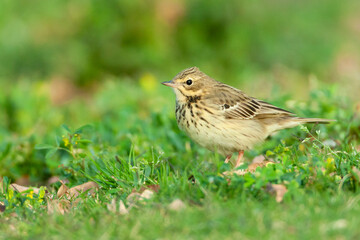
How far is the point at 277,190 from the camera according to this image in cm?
466

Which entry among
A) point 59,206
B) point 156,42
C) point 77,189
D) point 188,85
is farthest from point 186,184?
point 156,42

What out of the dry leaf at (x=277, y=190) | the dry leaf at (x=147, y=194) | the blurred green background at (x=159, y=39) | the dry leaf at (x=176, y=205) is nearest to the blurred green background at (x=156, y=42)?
the blurred green background at (x=159, y=39)

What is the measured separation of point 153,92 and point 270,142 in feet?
10.6

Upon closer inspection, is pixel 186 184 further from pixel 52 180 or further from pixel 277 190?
pixel 52 180

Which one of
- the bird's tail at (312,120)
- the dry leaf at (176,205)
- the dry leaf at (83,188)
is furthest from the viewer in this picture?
the bird's tail at (312,120)

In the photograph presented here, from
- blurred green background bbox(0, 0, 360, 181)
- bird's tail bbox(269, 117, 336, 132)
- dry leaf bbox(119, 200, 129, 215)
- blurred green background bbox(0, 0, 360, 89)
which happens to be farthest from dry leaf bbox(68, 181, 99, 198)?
blurred green background bbox(0, 0, 360, 89)

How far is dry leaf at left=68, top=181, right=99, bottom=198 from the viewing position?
5731 millimetres

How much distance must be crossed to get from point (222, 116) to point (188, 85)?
575mm

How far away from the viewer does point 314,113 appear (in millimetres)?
7910

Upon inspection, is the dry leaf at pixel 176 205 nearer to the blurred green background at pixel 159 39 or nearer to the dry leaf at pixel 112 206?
the dry leaf at pixel 112 206

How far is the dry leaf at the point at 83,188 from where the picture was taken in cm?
573

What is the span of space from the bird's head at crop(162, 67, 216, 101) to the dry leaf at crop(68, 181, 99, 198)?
1.54 meters

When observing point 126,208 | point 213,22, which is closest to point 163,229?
point 126,208

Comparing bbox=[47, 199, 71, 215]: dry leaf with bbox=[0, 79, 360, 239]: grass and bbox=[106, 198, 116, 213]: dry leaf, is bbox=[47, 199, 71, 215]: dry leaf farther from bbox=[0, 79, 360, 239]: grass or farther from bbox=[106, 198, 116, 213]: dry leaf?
bbox=[106, 198, 116, 213]: dry leaf
